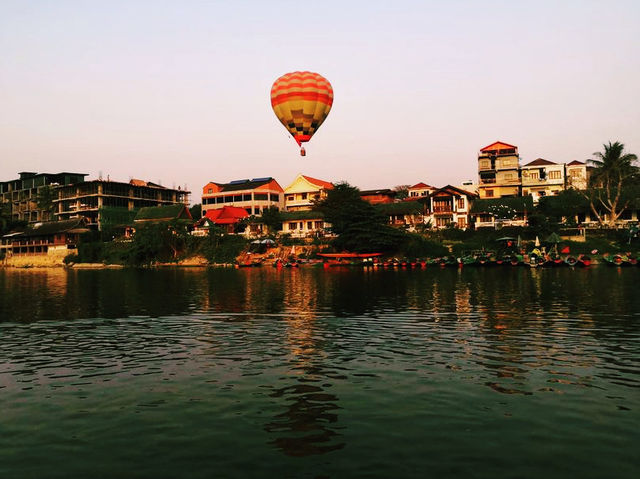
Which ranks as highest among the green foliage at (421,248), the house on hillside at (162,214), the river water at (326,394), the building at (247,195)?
the building at (247,195)

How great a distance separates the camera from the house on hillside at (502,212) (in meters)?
80.7

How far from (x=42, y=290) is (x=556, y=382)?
44.6 m

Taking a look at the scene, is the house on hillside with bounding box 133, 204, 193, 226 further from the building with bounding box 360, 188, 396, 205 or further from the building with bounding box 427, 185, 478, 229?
the building with bounding box 427, 185, 478, 229

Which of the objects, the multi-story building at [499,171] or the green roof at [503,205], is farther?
the multi-story building at [499,171]

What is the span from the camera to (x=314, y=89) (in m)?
49.4

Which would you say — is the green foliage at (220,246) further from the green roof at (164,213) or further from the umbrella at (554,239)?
the umbrella at (554,239)

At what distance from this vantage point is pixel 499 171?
101188 mm

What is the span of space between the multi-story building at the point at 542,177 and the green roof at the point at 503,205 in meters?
17.8

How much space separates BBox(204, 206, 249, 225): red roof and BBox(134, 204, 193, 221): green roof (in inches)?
324

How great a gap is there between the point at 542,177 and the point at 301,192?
162 feet

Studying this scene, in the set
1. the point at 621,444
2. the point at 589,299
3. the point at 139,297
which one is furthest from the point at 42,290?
the point at 621,444

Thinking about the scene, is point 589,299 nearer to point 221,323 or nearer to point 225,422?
point 221,323

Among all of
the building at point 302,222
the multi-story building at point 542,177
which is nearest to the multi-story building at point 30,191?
the building at point 302,222

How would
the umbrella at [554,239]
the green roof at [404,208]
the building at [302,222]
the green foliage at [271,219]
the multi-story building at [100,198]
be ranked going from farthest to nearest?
the multi-story building at [100,198]
the green foliage at [271,219]
the building at [302,222]
the green roof at [404,208]
the umbrella at [554,239]
